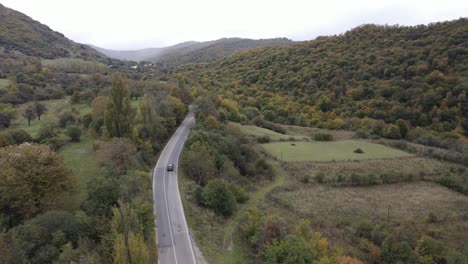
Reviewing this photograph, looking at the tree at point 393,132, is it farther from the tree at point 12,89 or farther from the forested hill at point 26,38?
the forested hill at point 26,38

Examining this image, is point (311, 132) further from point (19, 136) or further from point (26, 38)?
point (26, 38)

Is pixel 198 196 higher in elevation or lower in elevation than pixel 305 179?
higher

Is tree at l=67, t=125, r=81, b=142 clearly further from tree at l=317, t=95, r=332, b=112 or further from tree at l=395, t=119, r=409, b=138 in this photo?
tree at l=395, t=119, r=409, b=138

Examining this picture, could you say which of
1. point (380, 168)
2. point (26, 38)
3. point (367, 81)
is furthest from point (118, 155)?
point (26, 38)

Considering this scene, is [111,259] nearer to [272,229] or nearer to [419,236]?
[272,229]

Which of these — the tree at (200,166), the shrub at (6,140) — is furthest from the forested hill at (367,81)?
the shrub at (6,140)

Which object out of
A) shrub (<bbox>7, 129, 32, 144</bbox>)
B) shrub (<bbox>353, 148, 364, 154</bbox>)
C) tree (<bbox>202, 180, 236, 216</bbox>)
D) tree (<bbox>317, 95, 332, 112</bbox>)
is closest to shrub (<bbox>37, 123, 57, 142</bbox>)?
shrub (<bbox>7, 129, 32, 144</bbox>)
